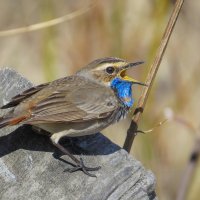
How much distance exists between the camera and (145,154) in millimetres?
6965

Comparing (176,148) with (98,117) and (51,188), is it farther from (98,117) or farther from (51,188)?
(51,188)

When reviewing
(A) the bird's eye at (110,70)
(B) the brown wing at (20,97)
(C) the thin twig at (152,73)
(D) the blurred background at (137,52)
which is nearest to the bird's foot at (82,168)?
(C) the thin twig at (152,73)

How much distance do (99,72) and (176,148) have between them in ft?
10.2

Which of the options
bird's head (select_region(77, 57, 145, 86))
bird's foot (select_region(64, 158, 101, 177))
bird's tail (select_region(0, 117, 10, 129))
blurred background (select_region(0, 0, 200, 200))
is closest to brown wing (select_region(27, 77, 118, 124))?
bird's head (select_region(77, 57, 145, 86))

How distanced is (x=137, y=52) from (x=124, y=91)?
195cm

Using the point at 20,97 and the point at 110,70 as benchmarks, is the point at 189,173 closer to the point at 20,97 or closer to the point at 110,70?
the point at 20,97

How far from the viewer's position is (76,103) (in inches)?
251

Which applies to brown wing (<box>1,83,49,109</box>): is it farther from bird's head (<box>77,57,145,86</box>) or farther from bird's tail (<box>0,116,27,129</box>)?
bird's head (<box>77,57,145,86</box>)

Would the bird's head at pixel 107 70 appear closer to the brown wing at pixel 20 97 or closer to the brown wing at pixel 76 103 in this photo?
the brown wing at pixel 76 103

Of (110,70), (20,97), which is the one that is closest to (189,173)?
(20,97)

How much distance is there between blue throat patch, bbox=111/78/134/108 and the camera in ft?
21.7

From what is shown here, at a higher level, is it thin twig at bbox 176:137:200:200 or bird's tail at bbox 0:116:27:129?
thin twig at bbox 176:137:200:200

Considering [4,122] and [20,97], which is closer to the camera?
[4,122]

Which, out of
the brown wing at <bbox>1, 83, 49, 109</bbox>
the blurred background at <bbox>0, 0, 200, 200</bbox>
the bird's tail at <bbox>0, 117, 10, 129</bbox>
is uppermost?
the brown wing at <bbox>1, 83, 49, 109</bbox>
